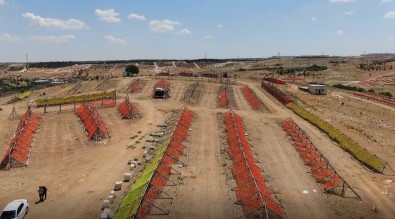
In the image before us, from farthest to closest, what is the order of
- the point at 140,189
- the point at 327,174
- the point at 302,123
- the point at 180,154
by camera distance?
the point at 302,123 → the point at 180,154 → the point at 327,174 → the point at 140,189

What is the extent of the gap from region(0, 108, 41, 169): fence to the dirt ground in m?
1.00

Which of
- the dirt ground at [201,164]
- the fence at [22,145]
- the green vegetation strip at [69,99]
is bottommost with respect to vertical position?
the dirt ground at [201,164]

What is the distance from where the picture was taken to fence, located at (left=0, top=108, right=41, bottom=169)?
35.7 meters

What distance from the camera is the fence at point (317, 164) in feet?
102

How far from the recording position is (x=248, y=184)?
94.4ft

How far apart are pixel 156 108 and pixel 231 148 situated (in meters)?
24.7

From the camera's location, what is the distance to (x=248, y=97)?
76000 mm

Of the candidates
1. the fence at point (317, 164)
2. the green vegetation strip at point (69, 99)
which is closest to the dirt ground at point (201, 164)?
the fence at point (317, 164)

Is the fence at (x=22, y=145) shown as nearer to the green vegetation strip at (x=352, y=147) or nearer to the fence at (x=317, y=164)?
the fence at (x=317, y=164)

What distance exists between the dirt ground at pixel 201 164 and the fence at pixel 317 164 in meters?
0.78

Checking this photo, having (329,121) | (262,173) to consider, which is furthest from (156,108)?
(262,173)

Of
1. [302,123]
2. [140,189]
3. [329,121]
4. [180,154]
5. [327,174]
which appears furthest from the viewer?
[329,121]

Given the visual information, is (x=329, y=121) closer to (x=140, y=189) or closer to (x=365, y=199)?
(x=365, y=199)

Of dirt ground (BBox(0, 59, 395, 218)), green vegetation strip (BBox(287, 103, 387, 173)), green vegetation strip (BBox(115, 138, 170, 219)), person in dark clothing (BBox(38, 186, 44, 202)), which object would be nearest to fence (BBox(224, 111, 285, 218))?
dirt ground (BBox(0, 59, 395, 218))
